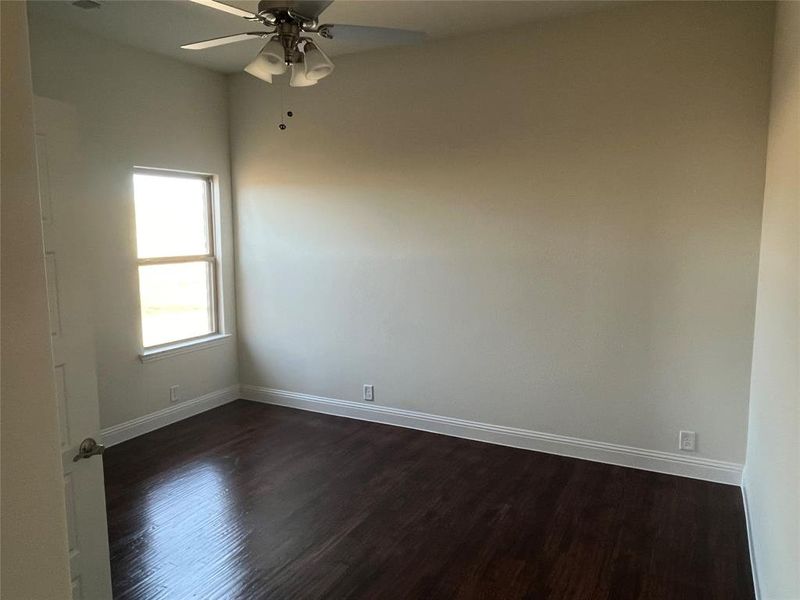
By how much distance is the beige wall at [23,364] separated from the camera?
27.3 inches

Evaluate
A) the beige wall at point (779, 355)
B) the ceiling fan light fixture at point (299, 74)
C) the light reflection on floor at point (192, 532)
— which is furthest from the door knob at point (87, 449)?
the beige wall at point (779, 355)

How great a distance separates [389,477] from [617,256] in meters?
2.07

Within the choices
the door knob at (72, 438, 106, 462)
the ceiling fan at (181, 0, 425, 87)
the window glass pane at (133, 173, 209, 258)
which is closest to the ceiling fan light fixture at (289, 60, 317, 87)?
the ceiling fan at (181, 0, 425, 87)

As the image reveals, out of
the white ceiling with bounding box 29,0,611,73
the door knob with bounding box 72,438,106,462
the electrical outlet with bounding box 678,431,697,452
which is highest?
the white ceiling with bounding box 29,0,611,73

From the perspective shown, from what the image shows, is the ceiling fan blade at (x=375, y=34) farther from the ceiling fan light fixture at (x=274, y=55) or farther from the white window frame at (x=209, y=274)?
the white window frame at (x=209, y=274)

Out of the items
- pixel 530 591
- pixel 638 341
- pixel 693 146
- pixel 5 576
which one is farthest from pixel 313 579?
pixel 693 146

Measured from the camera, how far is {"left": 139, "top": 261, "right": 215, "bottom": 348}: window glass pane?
4.55 meters

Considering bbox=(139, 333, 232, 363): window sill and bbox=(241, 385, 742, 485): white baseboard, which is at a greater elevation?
bbox=(139, 333, 232, 363): window sill

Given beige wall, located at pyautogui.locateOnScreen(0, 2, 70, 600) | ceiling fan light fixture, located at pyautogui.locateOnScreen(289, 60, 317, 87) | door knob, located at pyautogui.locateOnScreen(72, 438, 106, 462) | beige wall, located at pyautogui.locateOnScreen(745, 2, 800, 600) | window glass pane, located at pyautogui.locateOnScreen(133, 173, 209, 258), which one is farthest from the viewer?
window glass pane, located at pyautogui.locateOnScreen(133, 173, 209, 258)

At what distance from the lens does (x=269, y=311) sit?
5125mm

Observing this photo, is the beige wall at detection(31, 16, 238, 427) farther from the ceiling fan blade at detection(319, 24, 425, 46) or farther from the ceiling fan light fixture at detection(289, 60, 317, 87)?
the ceiling fan blade at detection(319, 24, 425, 46)

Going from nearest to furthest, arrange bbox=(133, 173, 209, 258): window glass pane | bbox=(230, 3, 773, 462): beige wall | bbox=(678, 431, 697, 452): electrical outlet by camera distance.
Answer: bbox=(230, 3, 773, 462): beige wall → bbox=(678, 431, 697, 452): electrical outlet → bbox=(133, 173, 209, 258): window glass pane

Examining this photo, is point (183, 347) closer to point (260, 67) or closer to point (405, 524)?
point (405, 524)

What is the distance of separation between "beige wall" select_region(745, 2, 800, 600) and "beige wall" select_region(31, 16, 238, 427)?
161 inches
